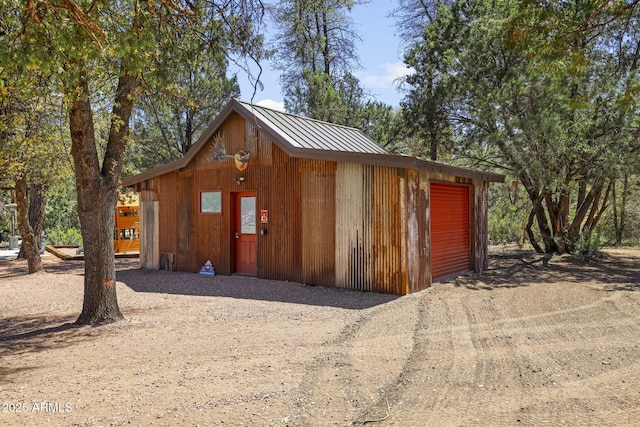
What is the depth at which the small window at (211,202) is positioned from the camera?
11.9 metres

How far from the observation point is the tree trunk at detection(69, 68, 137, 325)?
6.75 m

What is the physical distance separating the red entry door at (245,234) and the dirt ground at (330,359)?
2.15 m

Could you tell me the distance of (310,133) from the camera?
11742 millimetres

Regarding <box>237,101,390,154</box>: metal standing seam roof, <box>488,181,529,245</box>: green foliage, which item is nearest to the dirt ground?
<box>237,101,390,154</box>: metal standing seam roof

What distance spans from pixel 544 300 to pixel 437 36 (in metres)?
10.7

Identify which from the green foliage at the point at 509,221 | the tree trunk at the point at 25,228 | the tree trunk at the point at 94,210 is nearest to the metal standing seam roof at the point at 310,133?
the tree trunk at the point at 94,210

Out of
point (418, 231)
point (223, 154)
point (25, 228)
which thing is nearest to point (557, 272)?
point (418, 231)

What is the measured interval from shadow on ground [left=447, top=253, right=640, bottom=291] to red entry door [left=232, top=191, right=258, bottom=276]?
4659 mm

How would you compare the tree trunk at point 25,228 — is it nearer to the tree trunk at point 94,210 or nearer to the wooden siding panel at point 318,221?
the tree trunk at point 94,210

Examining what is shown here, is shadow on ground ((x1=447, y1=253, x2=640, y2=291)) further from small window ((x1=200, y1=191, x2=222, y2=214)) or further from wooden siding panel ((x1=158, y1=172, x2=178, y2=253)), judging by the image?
wooden siding panel ((x1=158, y1=172, x2=178, y2=253))

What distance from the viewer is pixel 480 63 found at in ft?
46.4

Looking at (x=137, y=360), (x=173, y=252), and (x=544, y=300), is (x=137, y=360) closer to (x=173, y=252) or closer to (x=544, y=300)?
(x=544, y=300)

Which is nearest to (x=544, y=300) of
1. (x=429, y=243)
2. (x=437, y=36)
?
(x=429, y=243)

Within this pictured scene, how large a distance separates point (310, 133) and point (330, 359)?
7.57 metres
